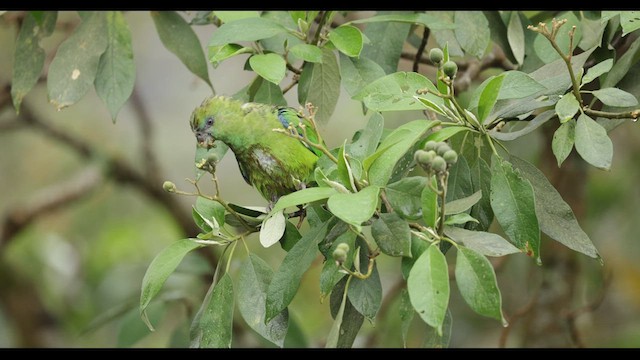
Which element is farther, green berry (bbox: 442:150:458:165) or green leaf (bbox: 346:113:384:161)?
green leaf (bbox: 346:113:384:161)

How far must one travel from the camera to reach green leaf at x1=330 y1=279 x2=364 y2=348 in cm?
173

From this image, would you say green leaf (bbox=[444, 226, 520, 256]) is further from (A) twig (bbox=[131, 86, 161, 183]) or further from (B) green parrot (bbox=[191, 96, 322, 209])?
(A) twig (bbox=[131, 86, 161, 183])

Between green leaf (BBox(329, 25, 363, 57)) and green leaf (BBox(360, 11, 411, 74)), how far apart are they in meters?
0.22

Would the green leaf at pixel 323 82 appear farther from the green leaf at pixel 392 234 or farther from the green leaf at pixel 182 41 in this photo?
the green leaf at pixel 392 234

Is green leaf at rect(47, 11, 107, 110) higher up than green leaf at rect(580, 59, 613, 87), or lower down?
lower down

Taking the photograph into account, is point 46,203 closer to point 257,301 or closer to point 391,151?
point 257,301

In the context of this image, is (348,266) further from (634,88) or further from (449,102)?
(634,88)

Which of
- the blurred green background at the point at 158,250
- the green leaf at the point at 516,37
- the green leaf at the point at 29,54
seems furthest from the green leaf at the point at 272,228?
the blurred green background at the point at 158,250

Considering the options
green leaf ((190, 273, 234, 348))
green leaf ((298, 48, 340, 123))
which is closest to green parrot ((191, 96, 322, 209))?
green leaf ((298, 48, 340, 123))

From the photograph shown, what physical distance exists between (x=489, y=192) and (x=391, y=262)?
2.93 m

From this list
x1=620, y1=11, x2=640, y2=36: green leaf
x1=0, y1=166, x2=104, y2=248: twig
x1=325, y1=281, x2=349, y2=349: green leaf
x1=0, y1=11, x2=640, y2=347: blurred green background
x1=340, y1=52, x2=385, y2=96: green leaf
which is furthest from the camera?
x1=0, y1=166, x2=104, y2=248: twig

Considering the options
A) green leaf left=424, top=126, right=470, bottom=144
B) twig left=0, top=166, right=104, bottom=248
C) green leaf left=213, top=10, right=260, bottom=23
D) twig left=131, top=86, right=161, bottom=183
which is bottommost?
twig left=0, top=166, right=104, bottom=248

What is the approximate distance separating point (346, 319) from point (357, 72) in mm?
657
